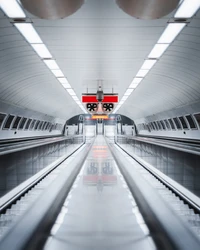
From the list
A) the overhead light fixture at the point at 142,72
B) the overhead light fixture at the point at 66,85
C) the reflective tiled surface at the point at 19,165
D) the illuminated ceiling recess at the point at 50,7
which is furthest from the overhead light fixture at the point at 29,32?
the overhead light fixture at the point at 66,85

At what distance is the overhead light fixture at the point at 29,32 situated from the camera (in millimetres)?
6504

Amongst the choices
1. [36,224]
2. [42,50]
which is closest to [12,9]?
[42,50]

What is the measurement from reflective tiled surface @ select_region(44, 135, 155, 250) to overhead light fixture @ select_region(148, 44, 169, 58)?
5093 millimetres

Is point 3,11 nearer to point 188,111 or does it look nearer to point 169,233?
point 169,233

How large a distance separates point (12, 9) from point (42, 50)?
326 centimetres

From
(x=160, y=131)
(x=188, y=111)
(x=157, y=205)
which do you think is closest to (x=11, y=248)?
(x=157, y=205)

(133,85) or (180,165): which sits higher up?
(133,85)

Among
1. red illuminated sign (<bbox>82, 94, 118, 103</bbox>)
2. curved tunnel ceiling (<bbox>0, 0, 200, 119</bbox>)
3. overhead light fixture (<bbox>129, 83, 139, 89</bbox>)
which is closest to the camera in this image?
curved tunnel ceiling (<bbox>0, 0, 200, 119</bbox>)

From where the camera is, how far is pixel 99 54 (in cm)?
940

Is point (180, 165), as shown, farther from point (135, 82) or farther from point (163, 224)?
point (135, 82)

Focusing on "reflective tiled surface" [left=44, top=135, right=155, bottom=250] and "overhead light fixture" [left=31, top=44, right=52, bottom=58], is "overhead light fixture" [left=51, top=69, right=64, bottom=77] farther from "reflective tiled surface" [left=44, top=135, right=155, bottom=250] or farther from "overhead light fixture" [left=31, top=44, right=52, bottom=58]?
"reflective tiled surface" [left=44, top=135, right=155, bottom=250]

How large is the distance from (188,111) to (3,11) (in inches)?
570

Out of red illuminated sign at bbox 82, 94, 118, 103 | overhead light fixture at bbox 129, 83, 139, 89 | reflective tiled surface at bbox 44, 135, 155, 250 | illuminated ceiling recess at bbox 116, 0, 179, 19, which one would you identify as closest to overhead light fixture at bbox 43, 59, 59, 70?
red illuminated sign at bbox 82, 94, 118, 103

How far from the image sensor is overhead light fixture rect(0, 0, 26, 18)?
16.9ft
